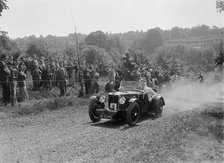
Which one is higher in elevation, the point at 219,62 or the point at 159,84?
the point at 219,62

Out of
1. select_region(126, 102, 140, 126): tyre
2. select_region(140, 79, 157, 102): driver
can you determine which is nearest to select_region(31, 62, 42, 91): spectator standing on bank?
select_region(140, 79, 157, 102): driver

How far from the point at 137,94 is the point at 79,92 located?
7412 mm

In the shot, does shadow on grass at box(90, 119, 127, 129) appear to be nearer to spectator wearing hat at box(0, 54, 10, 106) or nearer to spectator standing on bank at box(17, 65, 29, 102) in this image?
spectator wearing hat at box(0, 54, 10, 106)

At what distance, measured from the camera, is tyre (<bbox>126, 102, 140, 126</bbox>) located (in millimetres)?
11031

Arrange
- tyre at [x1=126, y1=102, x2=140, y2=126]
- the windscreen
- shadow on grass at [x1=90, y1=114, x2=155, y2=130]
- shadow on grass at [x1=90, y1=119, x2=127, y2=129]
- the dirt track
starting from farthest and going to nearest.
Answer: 1. the windscreen
2. shadow on grass at [x1=90, y1=119, x2=127, y2=129]
3. shadow on grass at [x1=90, y1=114, x2=155, y2=130]
4. tyre at [x1=126, y1=102, x2=140, y2=126]
5. the dirt track

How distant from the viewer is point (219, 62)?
19.0 metres

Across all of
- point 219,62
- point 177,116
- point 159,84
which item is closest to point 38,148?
point 177,116

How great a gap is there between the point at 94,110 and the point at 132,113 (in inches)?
60.3

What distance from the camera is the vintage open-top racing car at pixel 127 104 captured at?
1136cm

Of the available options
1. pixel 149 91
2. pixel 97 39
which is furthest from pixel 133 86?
pixel 97 39

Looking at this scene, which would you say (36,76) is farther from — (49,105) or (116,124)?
(116,124)

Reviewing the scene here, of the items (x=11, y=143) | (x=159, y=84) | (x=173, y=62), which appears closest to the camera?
(x=11, y=143)

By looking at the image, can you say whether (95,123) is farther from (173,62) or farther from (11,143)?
(173,62)

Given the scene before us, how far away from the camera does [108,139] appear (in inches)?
371
